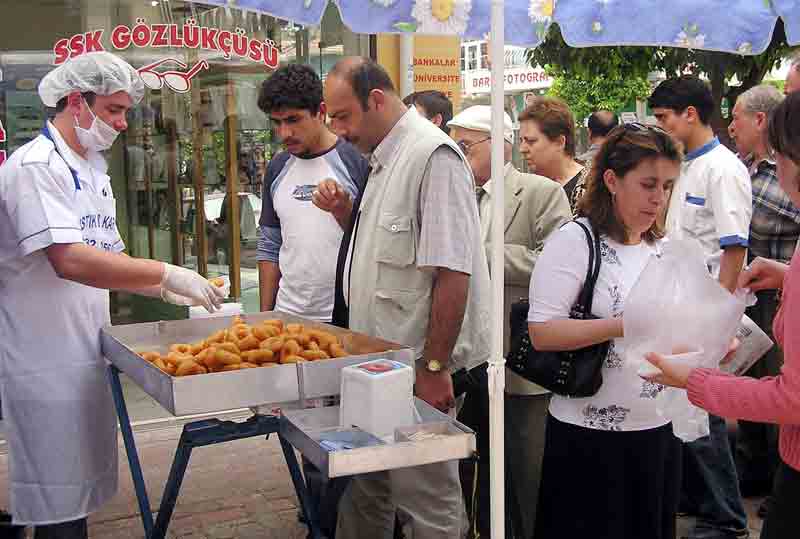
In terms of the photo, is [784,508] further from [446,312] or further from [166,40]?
[166,40]

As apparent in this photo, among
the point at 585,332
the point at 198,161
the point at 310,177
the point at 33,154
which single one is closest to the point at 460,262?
the point at 585,332

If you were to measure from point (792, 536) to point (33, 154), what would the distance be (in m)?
2.63

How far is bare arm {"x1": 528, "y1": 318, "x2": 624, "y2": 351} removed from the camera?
2775 millimetres

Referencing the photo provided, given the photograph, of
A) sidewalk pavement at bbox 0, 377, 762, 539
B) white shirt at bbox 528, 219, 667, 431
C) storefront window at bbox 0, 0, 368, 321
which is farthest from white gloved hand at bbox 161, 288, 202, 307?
storefront window at bbox 0, 0, 368, 321

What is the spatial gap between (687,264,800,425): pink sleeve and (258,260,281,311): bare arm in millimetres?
2426

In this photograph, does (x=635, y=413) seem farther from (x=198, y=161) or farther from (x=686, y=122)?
(x=198, y=161)

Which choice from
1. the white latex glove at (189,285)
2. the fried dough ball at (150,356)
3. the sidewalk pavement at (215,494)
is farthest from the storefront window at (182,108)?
the fried dough ball at (150,356)

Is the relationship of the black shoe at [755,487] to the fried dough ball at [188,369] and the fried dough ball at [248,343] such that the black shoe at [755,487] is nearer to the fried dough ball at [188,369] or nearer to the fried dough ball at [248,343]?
the fried dough ball at [248,343]

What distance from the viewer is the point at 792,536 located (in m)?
2.25

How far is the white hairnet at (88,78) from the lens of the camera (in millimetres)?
3316

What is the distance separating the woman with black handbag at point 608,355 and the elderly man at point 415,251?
342mm

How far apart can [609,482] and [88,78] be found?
2300 millimetres

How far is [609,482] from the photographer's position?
2.90 meters

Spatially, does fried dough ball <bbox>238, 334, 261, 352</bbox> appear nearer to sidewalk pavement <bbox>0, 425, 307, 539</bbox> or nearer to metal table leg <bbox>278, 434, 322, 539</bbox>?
metal table leg <bbox>278, 434, 322, 539</bbox>
